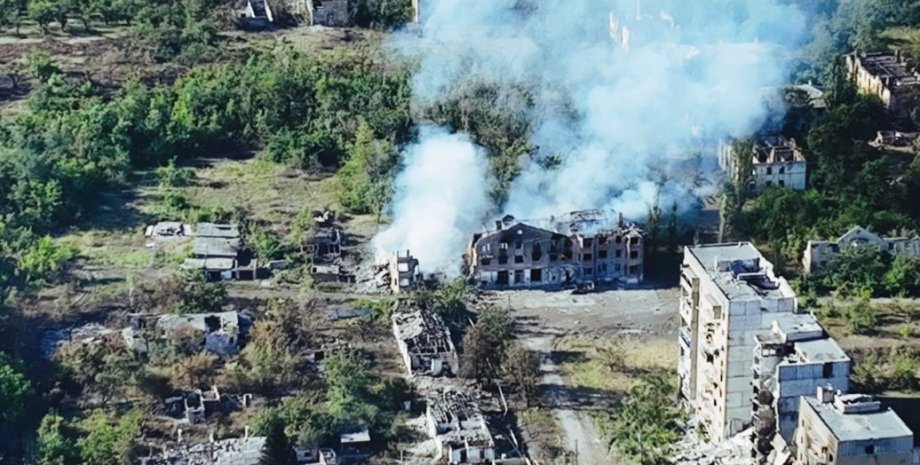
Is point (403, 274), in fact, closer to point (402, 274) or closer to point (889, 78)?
point (402, 274)

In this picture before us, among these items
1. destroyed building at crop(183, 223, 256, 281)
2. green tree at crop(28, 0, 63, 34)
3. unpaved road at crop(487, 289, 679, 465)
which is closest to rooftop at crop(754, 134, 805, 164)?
unpaved road at crop(487, 289, 679, 465)

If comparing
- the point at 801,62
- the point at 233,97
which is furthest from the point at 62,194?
the point at 801,62

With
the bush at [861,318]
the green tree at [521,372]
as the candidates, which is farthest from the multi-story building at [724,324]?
the bush at [861,318]

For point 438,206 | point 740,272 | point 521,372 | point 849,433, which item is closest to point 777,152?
point 438,206

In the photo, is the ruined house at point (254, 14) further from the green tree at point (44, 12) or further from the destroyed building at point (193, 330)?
the destroyed building at point (193, 330)

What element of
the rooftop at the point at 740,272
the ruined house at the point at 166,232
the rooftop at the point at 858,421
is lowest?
the rooftop at the point at 858,421

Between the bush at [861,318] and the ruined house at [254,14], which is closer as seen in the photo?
the bush at [861,318]

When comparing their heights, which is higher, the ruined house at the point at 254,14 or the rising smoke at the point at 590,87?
the ruined house at the point at 254,14
